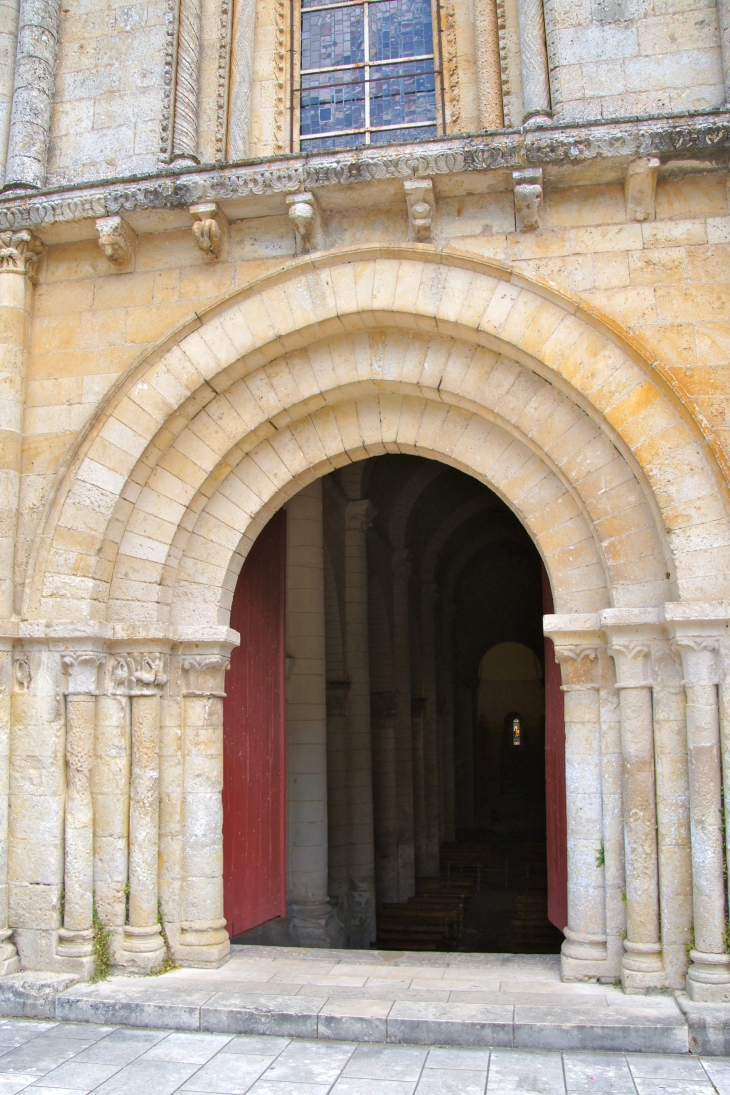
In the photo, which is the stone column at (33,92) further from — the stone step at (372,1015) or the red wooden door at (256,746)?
the stone step at (372,1015)

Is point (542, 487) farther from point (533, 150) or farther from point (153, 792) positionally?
point (153, 792)

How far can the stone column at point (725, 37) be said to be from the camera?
5.17 meters

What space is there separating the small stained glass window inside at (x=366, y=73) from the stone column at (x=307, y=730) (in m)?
3.20

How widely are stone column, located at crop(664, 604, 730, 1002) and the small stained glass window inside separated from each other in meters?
3.66

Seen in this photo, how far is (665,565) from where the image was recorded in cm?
479

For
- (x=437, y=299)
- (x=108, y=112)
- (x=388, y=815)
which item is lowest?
A: (x=388, y=815)

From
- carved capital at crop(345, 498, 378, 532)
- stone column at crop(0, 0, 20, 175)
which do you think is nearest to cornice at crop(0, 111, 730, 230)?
stone column at crop(0, 0, 20, 175)

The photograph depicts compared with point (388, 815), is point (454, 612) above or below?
above

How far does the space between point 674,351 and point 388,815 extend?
23.9 ft

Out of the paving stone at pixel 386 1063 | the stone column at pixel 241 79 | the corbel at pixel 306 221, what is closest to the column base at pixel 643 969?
the paving stone at pixel 386 1063

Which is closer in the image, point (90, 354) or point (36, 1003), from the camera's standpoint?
point (36, 1003)

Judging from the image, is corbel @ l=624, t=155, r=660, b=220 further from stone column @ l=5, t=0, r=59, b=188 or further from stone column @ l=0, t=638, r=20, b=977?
stone column @ l=0, t=638, r=20, b=977

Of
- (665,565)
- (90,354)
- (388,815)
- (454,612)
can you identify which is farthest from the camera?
(454,612)

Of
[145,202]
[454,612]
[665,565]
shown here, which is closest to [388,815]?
[454,612]
